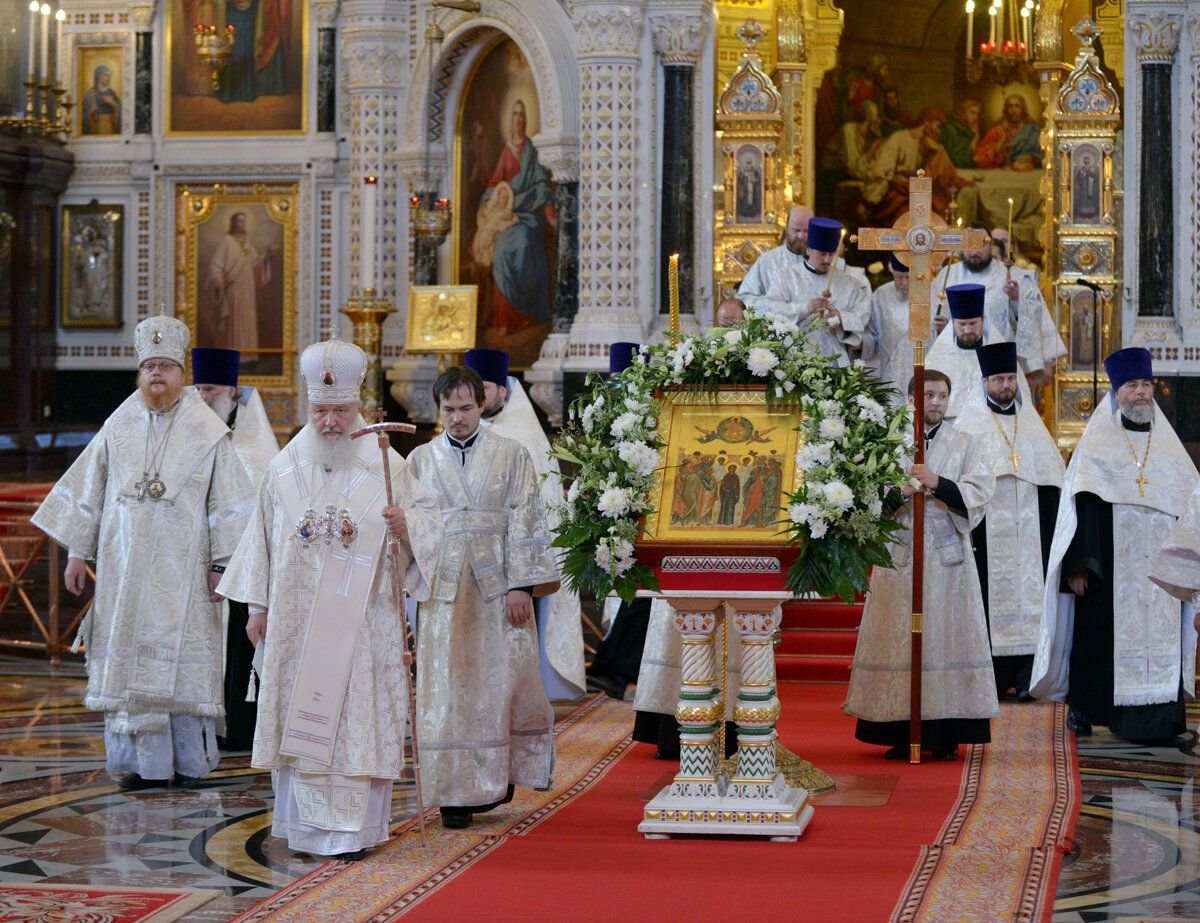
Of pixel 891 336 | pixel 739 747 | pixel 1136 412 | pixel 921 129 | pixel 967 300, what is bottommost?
pixel 739 747

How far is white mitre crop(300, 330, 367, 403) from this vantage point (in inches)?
267

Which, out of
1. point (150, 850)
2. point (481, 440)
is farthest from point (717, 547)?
point (150, 850)

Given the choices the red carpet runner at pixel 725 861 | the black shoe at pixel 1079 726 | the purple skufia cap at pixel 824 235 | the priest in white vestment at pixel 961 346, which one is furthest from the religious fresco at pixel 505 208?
the red carpet runner at pixel 725 861

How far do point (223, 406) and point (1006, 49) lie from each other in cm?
1103

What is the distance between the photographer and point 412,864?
655 centimetres

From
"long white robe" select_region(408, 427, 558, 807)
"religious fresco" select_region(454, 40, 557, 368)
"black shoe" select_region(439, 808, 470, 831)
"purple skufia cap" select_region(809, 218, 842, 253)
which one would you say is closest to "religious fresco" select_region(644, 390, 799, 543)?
"long white robe" select_region(408, 427, 558, 807)

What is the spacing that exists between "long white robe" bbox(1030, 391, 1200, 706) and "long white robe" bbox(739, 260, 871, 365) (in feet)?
9.30

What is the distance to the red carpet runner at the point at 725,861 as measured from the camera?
591 cm

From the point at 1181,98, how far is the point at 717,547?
9.66 meters

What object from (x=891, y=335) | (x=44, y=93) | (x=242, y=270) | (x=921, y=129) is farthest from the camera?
(x=921, y=129)

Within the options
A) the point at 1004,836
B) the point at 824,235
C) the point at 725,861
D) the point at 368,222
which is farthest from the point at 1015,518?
the point at 368,222

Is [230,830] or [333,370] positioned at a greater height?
[333,370]

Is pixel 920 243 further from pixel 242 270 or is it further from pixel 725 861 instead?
pixel 242 270

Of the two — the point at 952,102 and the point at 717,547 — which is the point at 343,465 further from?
the point at 952,102
